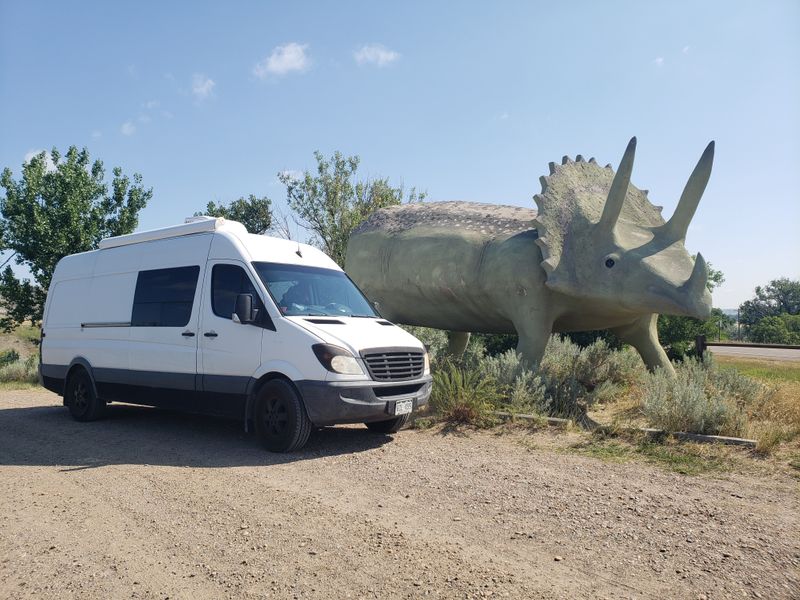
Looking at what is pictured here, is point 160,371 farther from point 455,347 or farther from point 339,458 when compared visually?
point 455,347

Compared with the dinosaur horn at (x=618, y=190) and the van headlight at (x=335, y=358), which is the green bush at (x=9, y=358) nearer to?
the van headlight at (x=335, y=358)

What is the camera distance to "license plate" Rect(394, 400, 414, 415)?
7152mm

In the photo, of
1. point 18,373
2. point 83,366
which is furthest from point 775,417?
point 18,373

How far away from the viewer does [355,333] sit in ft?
23.7

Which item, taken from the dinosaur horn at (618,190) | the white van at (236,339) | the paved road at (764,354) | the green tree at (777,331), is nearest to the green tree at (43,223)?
the white van at (236,339)

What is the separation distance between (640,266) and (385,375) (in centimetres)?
424

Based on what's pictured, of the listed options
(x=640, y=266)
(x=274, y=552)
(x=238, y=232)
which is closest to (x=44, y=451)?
(x=238, y=232)

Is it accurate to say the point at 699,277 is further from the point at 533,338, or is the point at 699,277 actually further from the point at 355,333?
the point at 355,333

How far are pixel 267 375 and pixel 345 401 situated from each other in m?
1.04

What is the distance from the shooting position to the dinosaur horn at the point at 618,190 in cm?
903

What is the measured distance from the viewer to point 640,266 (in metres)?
9.04

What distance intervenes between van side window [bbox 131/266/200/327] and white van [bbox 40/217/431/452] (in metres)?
0.02

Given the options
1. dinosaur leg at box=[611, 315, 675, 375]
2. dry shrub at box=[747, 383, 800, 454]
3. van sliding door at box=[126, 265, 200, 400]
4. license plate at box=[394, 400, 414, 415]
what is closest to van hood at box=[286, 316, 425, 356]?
license plate at box=[394, 400, 414, 415]

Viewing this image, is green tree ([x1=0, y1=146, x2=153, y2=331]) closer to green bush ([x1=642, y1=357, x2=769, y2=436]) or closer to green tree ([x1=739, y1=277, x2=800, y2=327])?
green bush ([x1=642, y1=357, x2=769, y2=436])
